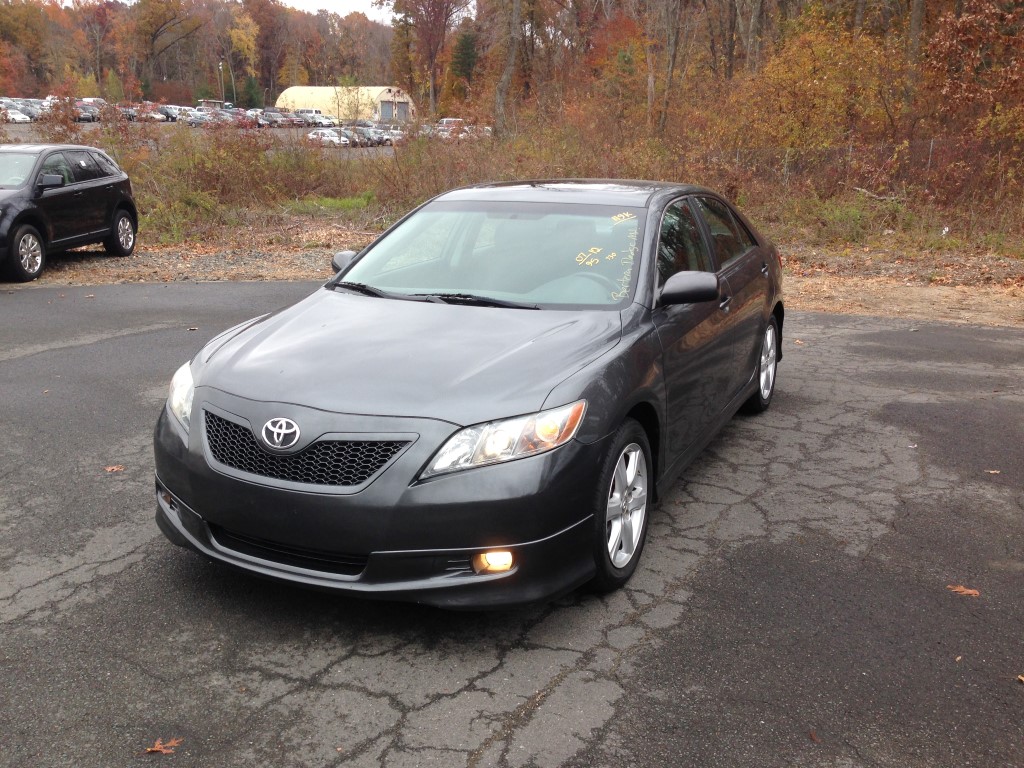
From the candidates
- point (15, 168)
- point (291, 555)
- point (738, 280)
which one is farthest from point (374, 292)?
point (15, 168)

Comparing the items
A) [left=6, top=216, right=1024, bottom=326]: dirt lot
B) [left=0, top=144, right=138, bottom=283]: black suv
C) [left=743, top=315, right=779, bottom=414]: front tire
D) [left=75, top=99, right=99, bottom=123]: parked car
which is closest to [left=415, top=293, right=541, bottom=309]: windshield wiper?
[left=743, top=315, right=779, bottom=414]: front tire

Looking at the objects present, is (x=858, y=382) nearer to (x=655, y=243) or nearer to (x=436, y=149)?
(x=655, y=243)

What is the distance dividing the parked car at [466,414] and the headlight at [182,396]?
0.01 meters

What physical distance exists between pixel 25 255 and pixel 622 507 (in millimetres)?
11452

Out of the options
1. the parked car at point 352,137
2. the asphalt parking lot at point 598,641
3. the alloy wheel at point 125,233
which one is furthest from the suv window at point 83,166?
the asphalt parking lot at point 598,641

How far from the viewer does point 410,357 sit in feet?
12.5

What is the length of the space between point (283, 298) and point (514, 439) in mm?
8765

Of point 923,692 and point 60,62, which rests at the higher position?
point 60,62

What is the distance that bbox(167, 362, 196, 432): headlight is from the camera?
3.83 metres

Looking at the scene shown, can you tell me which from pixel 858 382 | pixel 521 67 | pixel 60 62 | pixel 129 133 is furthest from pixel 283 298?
pixel 60 62

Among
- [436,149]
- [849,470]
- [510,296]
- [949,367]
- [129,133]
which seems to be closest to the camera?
[510,296]

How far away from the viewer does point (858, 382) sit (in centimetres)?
764

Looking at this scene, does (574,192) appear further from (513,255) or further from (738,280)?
(738,280)

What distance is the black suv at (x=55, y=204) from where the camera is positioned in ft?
40.7
